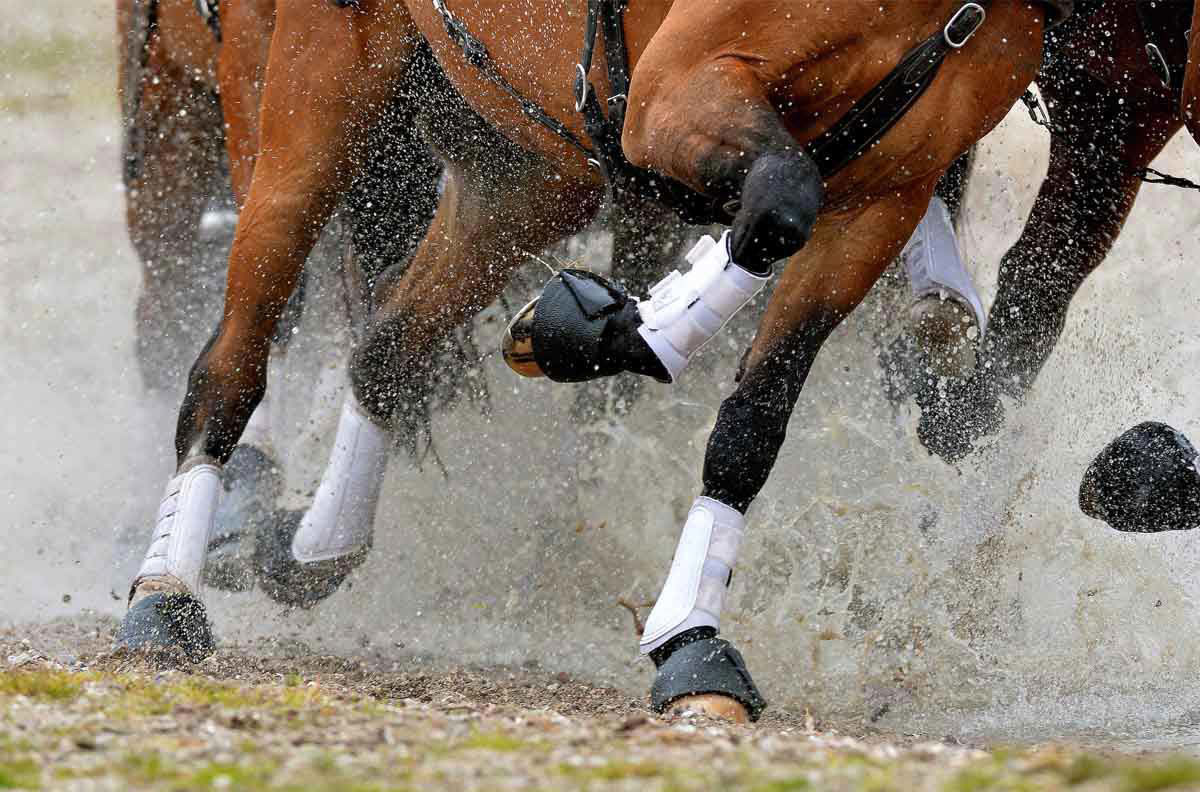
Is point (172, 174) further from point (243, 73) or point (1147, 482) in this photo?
point (1147, 482)

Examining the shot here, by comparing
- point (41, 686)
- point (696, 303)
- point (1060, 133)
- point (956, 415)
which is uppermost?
point (1060, 133)

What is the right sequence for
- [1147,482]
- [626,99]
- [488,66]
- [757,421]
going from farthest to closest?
[488,66], [1147,482], [626,99], [757,421]

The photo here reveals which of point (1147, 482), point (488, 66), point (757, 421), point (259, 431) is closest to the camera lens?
point (757, 421)

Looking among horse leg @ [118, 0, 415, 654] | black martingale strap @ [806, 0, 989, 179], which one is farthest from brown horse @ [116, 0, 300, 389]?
black martingale strap @ [806, 0, 989, 179]

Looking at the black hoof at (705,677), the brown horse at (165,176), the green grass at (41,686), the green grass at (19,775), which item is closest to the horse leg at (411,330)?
the brown horse at (165,176)

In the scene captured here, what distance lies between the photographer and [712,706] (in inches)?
127

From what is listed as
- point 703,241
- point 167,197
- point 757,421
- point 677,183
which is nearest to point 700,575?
point 757,421

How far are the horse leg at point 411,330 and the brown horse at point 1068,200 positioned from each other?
1.27 metres

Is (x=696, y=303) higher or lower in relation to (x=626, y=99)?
lower

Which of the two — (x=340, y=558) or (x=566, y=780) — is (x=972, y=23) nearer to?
(x=566, y=780)

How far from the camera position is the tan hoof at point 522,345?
12.3 ft

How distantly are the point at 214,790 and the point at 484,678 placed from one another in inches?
98.3

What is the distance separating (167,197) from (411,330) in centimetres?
188

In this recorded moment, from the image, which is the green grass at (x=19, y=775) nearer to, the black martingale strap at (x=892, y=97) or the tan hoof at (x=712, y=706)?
the tan hoof at (x=712, y=706)
